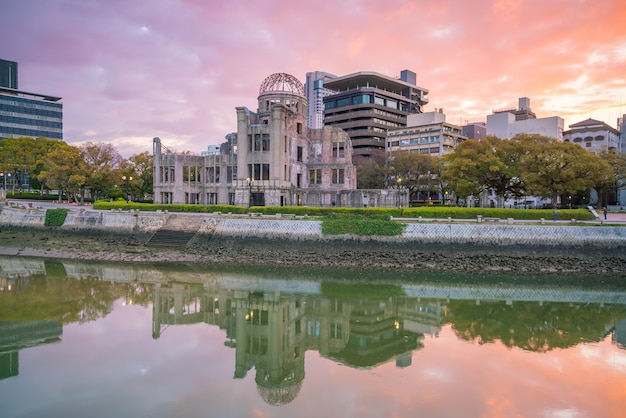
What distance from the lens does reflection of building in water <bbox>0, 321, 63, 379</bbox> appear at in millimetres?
15155

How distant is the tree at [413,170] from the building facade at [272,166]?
51.0 feet

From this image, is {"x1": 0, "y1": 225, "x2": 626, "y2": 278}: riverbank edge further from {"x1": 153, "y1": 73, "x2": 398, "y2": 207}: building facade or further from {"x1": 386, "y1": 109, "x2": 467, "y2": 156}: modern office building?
{"x1": 386, "y1": 109, "x2": 467, "y2": 156}: modern office building

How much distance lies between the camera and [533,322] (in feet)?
70.9

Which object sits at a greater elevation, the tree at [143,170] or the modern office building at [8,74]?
the modern office building at [8,74]

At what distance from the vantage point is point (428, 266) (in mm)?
33375

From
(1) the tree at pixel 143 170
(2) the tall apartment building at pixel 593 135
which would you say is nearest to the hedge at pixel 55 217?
(1) the tree at pixel 143 170

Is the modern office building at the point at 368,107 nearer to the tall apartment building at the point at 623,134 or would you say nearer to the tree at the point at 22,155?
the tall apartment building at the point at 623,134

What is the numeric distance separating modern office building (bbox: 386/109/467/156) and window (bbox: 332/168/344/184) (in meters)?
45.9

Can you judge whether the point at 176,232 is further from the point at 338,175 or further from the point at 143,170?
the point at 143,170

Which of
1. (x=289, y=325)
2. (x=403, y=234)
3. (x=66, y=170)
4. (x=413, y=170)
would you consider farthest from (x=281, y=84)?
(x=289, y=325)

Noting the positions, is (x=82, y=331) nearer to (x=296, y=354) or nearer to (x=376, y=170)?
(x=296, y=354)

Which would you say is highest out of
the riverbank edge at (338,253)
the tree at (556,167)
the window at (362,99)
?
the window at (362,99)

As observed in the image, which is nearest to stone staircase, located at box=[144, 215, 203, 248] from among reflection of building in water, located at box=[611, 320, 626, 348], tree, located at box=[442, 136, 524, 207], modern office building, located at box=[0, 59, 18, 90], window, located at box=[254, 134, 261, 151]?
window, located at box=[254, 134, 261, 151]

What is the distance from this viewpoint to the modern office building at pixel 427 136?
349ft
